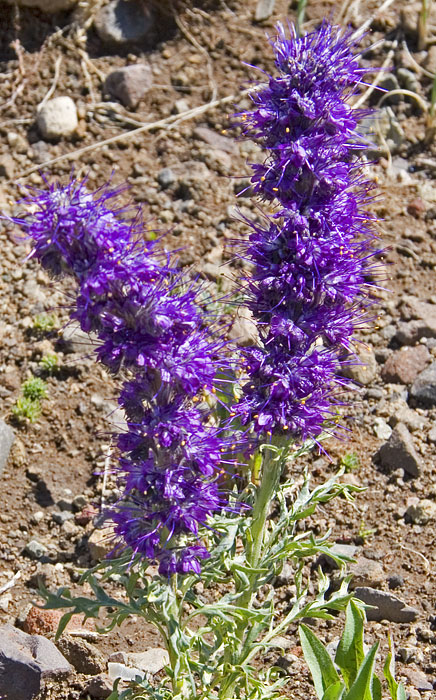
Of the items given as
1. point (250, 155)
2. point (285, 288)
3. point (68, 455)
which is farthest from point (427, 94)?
point (285, 288)

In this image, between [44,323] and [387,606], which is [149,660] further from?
[44,323]

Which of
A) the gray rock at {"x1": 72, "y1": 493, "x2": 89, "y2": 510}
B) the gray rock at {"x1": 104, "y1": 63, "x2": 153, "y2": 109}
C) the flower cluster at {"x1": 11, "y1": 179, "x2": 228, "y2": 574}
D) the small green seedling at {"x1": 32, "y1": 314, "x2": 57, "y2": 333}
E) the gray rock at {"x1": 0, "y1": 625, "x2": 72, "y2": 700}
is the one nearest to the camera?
the flower cluster at {"x1": 11, "y1": 179, "x2": 228, "y2": 574}

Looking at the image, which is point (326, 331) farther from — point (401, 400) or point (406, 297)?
point (406, 297)

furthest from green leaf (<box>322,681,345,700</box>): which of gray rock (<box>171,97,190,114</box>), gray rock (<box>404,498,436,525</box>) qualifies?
gray rock (<box>171,97,190,114</box>)

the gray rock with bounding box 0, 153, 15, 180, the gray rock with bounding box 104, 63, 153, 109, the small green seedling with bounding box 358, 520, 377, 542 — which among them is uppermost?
the gray rock with bounding box 104, 63, 153, 109

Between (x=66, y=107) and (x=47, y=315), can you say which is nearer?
(x=47, y=315)

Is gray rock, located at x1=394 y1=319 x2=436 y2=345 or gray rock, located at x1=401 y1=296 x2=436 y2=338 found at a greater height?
gray rock, located at x1=401 y1=296 x2=436 y2=338

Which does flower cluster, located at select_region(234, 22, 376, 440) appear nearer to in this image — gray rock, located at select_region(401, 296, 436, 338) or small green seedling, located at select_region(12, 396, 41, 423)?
small green seedling, located at select_region(12, 396, 41, 423)

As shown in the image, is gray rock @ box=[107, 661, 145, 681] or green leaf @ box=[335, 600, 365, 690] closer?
green leaf @ box=[335, 600, 365, 690]
